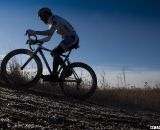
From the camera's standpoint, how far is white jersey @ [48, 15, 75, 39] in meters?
9.35

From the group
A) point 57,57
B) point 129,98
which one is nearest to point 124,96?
point 129,98

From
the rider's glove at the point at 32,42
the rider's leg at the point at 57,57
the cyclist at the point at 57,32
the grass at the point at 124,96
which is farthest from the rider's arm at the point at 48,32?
the grass at the point at 124,96

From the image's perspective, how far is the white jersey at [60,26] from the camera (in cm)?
935

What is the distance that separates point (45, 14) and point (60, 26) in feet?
1.36

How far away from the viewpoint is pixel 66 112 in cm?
648

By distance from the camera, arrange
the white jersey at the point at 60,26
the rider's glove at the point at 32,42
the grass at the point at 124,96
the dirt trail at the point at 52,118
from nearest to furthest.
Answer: the dirt trail at the point at 52,118, the white jersey at the point at 60,26, the rider's glove at the point at 32,42, the grass at the point at 124,96

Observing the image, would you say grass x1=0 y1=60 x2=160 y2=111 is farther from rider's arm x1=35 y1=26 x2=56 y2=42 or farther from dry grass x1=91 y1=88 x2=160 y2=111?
rider's arm x1=35 y1=26 x2=56 y2=42

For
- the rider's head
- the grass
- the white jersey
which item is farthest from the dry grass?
the rider's head

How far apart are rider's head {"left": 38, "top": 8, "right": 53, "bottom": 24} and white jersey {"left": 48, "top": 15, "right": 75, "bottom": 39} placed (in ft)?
0.33

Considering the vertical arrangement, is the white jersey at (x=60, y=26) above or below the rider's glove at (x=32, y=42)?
above

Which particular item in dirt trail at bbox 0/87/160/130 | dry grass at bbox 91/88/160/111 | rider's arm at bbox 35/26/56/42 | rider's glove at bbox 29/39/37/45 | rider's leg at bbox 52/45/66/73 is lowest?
dirt trail at bbox 0/87/160/130

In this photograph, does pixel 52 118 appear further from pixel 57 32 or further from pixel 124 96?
pixel 124 96

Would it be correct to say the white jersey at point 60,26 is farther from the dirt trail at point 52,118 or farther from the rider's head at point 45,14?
the dirt trail at point 52,118

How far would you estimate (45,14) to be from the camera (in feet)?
31.0
